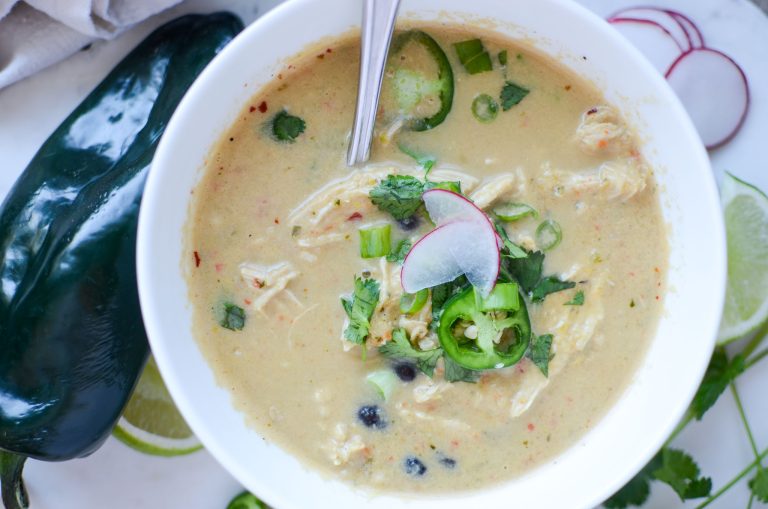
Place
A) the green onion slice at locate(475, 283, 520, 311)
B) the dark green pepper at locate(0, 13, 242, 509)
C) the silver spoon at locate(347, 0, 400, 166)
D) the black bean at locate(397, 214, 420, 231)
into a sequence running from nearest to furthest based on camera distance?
the silver spoon at locate(347, 0, 400, 166)
the green onion slice at locate(475, 283, 520, 311)
the black bean at locate(397, 214, 420, 231)
the dark green pepper at locate(0, 13, 242, 509)

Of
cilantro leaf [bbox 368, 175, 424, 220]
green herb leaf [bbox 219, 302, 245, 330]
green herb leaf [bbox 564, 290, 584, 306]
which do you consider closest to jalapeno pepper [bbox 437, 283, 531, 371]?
green herb leaf [bbox 564, 290, 584, 306]

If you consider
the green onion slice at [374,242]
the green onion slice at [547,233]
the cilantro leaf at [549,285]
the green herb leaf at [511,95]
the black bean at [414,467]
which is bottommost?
the black bean at [414,467]

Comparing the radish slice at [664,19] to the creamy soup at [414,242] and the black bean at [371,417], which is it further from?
the black bean at [371,417]

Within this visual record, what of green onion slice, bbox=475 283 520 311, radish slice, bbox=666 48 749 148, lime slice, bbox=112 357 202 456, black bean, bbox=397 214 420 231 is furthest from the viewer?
lime slice, bbox=112 357 202 456

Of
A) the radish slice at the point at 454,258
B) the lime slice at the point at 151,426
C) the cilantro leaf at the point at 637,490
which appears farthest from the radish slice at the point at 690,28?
the lime slice at the point at 151,426

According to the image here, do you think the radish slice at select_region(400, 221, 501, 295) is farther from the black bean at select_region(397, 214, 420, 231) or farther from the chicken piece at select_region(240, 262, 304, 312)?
the chicken piece at select_region(240, 262, 304, 312)

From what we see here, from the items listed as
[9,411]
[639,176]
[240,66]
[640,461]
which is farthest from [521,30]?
[9,411]
